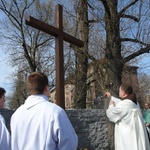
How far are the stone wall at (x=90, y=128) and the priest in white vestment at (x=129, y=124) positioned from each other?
3.26m

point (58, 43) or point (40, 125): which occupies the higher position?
point (58, 43)

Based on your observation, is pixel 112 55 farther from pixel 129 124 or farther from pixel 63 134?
pixel 63 134

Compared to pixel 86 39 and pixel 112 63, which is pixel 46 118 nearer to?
pixel 112 63

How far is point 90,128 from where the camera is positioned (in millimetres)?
9734

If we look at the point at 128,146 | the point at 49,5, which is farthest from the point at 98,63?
the point at 49,5

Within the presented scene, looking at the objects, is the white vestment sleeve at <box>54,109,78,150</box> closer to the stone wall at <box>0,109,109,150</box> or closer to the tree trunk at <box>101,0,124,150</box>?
the stone wall at <box>0,109,109,150</box>

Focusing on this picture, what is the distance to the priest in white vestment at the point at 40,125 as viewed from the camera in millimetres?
2791

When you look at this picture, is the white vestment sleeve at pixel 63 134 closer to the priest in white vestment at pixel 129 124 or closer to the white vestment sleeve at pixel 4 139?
the white vestment sleeve at pixel 4 139

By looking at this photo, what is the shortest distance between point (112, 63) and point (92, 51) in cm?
390

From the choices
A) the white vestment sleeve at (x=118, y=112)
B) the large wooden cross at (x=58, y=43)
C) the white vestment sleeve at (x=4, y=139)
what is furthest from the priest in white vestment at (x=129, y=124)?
the white vestment sleeve at (x=4, y=139)

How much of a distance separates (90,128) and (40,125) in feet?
23.1

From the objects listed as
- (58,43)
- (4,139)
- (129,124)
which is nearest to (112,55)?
(58,43)

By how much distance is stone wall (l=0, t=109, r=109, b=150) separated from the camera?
9.41 m

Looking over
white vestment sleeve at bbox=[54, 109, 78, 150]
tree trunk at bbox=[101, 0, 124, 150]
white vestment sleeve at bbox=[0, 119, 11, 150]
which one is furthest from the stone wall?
white vestment sleeve at bbox=[54, 109, 78, 150]
